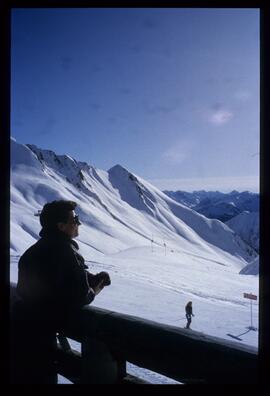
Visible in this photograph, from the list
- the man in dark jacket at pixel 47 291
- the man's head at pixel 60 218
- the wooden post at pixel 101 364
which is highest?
the man's head at pixel 60 218

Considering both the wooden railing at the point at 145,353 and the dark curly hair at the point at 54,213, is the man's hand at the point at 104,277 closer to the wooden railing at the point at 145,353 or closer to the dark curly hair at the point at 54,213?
the wooden railing at the point at 145,353

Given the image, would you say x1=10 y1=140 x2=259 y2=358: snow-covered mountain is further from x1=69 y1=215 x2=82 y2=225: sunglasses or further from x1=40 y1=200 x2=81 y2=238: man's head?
x1=69 y1=215 x2=82 y2=225: sunglasses

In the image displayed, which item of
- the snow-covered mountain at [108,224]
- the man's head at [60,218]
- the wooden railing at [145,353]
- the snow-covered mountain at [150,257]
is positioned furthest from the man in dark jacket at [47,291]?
the snow-covered mountain at [108,224]

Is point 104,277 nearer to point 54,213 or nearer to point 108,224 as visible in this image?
point 54,213

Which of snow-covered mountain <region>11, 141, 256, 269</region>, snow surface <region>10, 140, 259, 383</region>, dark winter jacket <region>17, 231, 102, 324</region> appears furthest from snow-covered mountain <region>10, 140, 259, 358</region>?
dark winter jacket <region>17, 231, 102, 324</region>

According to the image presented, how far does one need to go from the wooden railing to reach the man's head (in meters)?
0.46

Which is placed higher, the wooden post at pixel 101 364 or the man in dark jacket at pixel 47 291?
the man in dark jacket at pixel 47 291

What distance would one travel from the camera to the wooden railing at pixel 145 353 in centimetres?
166

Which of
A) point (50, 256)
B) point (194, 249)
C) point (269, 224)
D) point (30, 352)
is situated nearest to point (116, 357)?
point (30, 352)

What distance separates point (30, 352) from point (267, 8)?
2.30 meters

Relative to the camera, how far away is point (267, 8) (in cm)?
208

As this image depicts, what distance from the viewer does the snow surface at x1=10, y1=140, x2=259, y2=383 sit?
16570 millimetres

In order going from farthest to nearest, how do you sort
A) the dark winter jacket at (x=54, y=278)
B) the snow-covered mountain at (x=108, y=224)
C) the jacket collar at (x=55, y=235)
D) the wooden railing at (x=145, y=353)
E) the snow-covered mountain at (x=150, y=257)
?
1. the snow-covered mountain at (x=108, y=224)
2. the snow-covered mountain at (x=150, y=257)
3. the jacket collar at (x=55, y=235)
4. the dark winter jacket at (x=54, y=278)
5. the wooden railing at (x=145, y=353)

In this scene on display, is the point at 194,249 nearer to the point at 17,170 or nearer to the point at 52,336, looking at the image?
the point at 17,170
